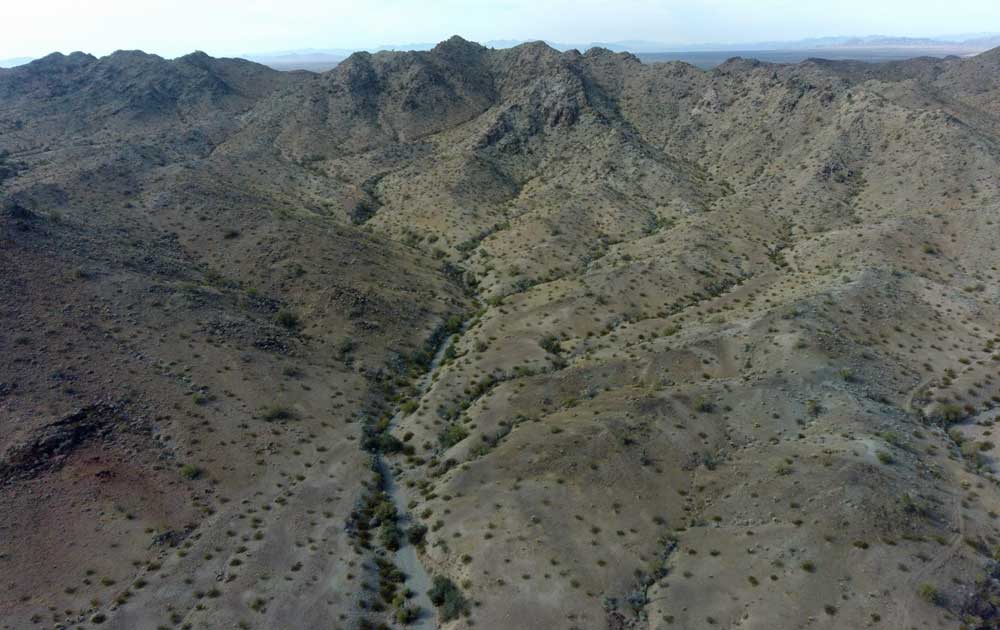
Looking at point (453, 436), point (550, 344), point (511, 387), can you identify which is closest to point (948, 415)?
point (550, 344)

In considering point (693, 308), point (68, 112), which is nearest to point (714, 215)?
point (693, 308)

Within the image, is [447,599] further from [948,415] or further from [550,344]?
[948,415]

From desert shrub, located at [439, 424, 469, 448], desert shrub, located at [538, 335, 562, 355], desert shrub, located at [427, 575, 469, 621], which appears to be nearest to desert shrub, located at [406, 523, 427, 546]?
desert shrub, located at [427, 575, 469, 621]

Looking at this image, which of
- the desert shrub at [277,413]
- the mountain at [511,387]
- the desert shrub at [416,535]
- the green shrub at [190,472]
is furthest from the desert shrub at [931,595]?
the green shrub at [190,472]

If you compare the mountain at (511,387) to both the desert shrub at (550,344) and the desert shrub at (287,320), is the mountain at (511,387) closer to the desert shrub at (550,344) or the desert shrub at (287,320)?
the desert shrub at (550,344)

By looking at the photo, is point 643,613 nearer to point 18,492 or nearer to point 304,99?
point 18,492

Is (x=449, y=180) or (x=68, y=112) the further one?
(x=68, y=112)

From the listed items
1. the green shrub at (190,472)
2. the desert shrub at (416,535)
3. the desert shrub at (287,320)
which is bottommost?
the desert shrub at (416,535)

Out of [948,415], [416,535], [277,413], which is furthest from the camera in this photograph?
[277,413]
